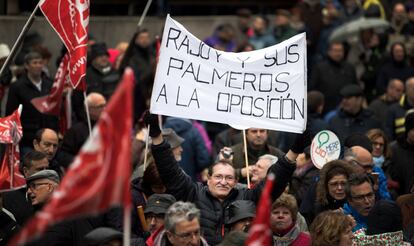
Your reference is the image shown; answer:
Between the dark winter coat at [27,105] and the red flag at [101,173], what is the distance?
782 centimetres

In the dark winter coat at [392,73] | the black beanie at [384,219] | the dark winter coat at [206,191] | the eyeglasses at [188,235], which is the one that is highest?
the dark winter coat at [392,73]

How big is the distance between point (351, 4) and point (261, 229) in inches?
582

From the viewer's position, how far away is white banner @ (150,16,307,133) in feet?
34.5

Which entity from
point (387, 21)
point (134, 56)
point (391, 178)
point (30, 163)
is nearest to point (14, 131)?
point (30, 163)

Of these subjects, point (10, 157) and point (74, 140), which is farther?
point (74, 140)

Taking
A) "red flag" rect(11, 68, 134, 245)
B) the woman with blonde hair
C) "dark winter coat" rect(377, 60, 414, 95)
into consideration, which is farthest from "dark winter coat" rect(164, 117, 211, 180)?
"red flag" rect(11, 68, 134, 245)

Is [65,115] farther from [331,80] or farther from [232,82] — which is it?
[232,82]

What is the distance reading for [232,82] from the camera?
1068cm

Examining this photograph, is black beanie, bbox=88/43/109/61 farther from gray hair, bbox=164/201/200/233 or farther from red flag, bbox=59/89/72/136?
gray hair, bbox=164/201/200/233

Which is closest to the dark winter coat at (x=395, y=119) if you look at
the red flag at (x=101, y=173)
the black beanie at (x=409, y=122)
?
the black beanie at (x=409, y=122)

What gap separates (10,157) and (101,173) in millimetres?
4771

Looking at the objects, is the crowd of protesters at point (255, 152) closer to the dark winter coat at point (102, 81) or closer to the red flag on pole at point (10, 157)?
the dark winter coat at point (102, 81)

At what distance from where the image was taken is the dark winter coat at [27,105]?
14745mm

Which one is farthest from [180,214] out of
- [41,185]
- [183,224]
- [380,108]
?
[380,108]
